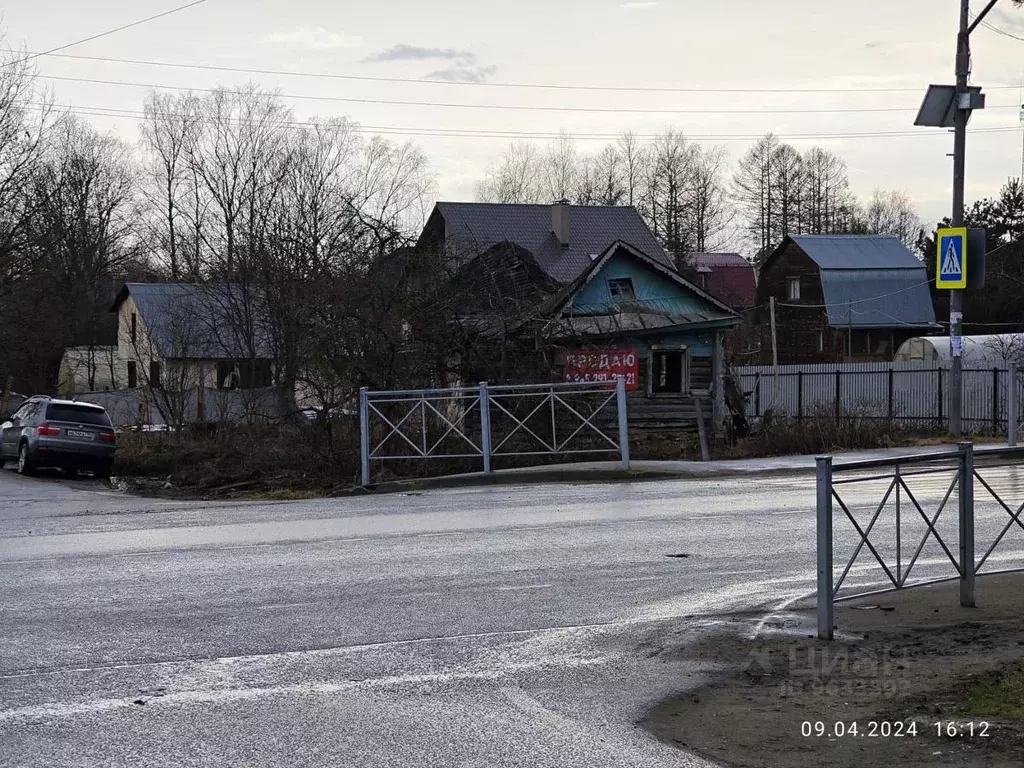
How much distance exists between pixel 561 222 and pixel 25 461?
31112 millimetres

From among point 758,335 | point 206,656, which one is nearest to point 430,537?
point 206,656

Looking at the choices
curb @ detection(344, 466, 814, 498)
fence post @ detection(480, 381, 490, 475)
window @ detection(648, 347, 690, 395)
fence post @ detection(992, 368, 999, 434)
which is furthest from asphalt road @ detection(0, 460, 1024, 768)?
fence post @ detection(992, 368, 999, 434)

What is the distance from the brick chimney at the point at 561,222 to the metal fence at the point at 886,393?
13.3 metres

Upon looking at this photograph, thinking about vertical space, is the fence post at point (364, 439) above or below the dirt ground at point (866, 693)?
above

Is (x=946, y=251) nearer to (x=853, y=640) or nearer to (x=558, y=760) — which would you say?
(x=853, y=640)

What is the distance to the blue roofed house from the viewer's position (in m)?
25.4

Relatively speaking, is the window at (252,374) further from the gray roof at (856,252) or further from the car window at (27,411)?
the gray roof at (856,252)

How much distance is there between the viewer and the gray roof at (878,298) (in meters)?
69.8

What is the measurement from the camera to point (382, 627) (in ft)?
27.0

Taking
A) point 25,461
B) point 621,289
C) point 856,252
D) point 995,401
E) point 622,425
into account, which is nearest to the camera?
point 622,425

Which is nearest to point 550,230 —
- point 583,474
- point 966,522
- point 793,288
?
point 793,288

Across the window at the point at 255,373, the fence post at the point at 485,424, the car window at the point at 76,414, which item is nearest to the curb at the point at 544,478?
the fence post at the point at 485,424

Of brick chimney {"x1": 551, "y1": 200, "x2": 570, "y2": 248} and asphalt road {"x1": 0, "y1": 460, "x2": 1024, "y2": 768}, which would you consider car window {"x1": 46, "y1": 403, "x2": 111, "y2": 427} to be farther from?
brick chimney {"x1": 551, "y1": 200, "x2": 570, "y2": 248}
